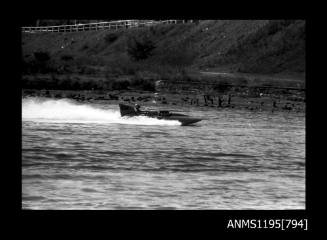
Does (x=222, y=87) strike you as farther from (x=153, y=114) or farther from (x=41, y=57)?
(x=41, y=57)

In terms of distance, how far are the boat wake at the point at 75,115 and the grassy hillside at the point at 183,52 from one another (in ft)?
46.6

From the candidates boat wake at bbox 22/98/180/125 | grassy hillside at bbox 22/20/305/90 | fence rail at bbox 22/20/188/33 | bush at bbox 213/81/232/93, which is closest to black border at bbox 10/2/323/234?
boat wake at bbox 22/98/180/125

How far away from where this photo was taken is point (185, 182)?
74.0 ft

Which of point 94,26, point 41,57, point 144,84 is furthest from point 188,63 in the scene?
point 94,26

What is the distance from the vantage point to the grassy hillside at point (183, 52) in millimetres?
66769

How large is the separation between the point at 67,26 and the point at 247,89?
52.0 meters

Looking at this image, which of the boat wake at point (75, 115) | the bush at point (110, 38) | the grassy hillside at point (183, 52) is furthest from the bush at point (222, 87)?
the bush at point (110, 38)

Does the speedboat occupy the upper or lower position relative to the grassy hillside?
lower

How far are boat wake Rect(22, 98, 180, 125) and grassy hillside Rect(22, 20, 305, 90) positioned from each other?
46.6 feet

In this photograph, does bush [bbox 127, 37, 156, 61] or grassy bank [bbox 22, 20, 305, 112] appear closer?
grassy bank [bbox 22, 20, 305, 112]

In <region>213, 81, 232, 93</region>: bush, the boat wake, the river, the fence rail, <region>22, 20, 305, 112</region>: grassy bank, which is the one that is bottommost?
the river

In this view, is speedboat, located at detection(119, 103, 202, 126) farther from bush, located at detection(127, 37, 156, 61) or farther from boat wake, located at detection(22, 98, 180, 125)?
bush, located at detection(127, 37, 156, 61)

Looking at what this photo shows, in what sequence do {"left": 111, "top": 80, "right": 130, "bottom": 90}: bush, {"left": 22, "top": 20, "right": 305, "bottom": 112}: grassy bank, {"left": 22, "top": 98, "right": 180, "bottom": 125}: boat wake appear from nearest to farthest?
{"left": 22, "top": 98, "right": 180, "bottom": 125}: boat wake
{"left": 22, "top": 20, "right": 305, "bottom": 112}: grassy bank
{"left": 111, "top": 80, "right": 130, "bottom": 90}: bush

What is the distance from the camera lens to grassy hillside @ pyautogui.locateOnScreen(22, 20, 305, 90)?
6677 centimetres
